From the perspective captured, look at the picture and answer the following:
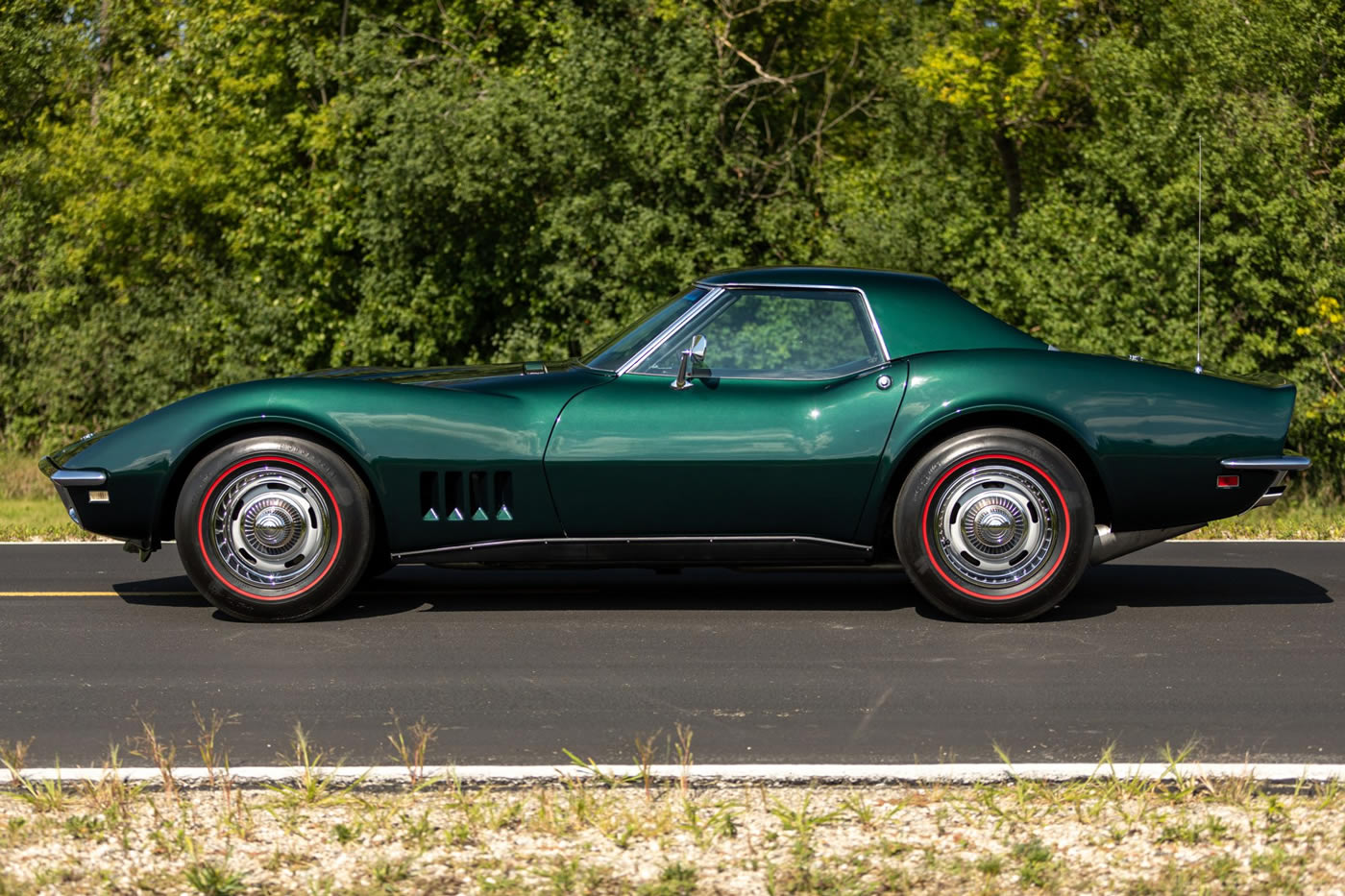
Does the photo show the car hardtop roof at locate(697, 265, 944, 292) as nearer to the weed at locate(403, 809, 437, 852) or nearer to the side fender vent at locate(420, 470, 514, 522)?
the side fender vent at locate(420, 470, 514, 522)

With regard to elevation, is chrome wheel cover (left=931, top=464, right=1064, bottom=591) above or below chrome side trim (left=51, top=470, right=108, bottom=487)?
below

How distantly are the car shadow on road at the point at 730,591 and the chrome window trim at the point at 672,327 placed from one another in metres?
1.17

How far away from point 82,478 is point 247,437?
0.72 m

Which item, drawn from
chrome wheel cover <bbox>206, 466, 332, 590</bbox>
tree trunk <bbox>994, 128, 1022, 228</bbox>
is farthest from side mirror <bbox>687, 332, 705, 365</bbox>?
tree trunk <bbox>994, 128, 1022, 228</bbox>

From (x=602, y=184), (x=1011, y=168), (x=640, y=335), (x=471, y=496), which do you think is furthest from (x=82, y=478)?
(x=1011, y=168)

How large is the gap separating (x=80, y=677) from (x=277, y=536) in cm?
111

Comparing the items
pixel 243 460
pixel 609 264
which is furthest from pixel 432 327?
pixel 243 460

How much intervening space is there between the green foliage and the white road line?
977 centimetres

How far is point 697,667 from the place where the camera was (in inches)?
243

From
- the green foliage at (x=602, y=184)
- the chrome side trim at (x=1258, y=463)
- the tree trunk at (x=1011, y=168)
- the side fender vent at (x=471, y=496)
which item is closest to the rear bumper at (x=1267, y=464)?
the chrome side trim at (x=1258, y=463)

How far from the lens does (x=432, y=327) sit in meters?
18.2

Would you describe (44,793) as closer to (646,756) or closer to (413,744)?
(413,744)

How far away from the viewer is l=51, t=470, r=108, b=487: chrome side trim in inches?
271

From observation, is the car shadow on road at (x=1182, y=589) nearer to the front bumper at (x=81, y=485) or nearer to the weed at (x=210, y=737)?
the weed at (x=210, y=737)
